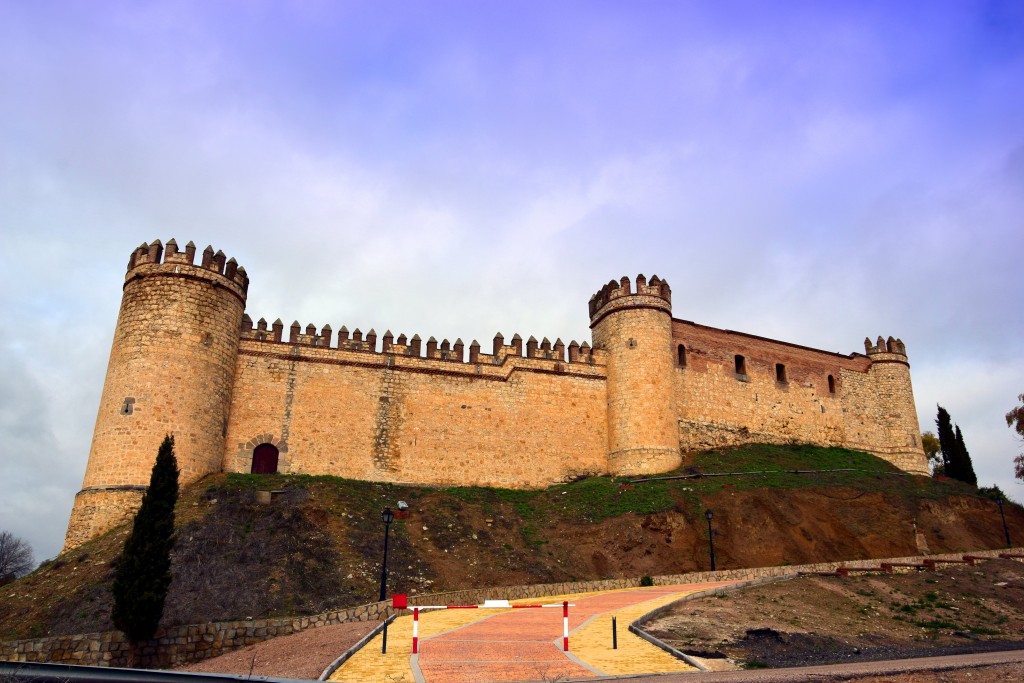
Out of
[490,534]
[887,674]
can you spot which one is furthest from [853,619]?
[490,534]

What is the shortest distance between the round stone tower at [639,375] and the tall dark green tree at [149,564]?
1756cm

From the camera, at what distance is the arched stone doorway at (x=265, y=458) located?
2522cm

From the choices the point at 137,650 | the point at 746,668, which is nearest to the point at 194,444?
the point at 137,650

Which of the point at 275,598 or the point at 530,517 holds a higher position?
the point at 530,517

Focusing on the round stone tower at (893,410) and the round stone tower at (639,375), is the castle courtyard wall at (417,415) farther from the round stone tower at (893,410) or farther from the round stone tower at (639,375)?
the round stone tower at (893,410)

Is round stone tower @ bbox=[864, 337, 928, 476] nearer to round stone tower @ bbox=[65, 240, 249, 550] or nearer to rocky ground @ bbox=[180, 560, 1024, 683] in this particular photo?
rocky ground @ bbox=[180, 560, 1024, 683]

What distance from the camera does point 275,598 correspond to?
56.9ft

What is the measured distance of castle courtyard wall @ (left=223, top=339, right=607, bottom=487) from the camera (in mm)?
25875

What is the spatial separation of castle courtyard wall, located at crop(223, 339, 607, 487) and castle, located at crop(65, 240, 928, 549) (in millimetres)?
54

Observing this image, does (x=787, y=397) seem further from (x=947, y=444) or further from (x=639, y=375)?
(x=947, y=444)

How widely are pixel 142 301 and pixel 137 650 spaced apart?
42.7 feet

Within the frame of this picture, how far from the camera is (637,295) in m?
31.6

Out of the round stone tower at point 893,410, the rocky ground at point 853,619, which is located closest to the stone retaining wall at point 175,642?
the rocky ground at point 853,619

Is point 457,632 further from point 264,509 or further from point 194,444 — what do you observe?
point 194,444
